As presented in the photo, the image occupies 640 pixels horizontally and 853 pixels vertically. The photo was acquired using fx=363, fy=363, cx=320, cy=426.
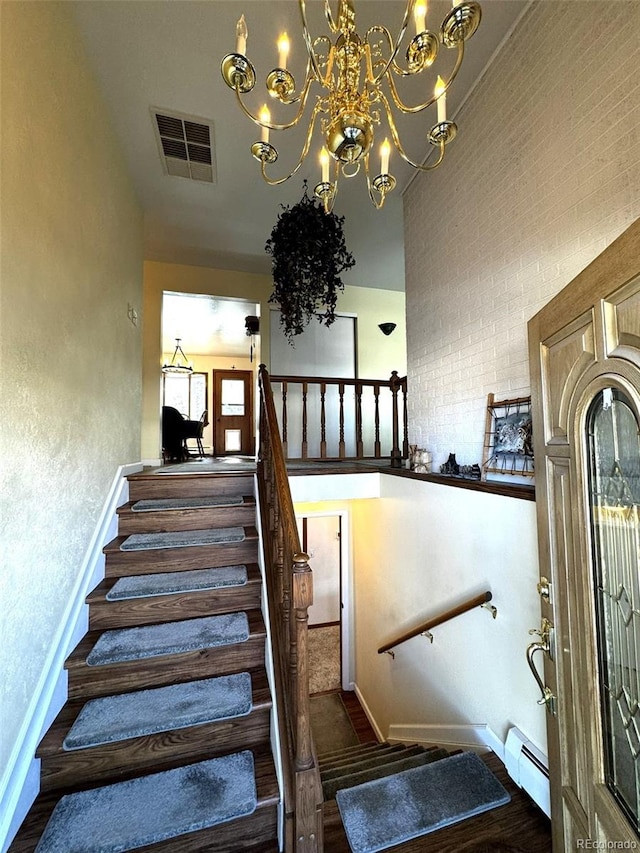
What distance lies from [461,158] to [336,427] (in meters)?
3.56

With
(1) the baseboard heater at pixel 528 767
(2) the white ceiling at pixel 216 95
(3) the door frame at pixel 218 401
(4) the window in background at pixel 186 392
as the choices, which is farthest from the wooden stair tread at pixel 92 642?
(4) the window in background at pixel 186 392

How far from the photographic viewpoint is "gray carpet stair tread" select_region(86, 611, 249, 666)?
1.80 meters

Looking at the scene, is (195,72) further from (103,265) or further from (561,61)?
(561,61)

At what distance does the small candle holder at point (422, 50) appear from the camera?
1278mm

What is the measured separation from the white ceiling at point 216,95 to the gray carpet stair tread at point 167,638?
336 cm

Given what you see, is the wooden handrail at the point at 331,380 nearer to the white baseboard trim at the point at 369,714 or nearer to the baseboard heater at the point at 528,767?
the baseboard heater at the point at 528,767

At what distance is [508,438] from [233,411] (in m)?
7.52

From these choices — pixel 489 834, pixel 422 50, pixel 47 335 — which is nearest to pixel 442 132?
pixel 422 50

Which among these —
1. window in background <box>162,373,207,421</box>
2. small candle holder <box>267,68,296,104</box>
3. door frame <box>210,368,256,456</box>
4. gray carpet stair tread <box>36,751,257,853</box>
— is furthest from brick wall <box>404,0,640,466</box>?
window in background <box>162,373,207,421</box>

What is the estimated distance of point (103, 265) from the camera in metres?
2.43


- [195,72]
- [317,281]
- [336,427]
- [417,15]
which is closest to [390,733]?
[336,427]

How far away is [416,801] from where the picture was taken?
164 centimetres

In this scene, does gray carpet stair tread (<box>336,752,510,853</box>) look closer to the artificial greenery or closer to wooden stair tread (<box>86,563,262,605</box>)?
wooden stair tread (<box>86,563,262,605</box>)

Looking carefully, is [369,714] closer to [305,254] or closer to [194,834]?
[194,834]
